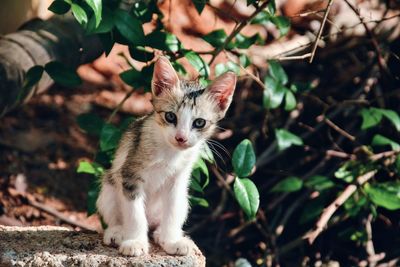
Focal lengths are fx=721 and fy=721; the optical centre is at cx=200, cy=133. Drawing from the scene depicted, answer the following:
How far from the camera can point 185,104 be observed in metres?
3.83

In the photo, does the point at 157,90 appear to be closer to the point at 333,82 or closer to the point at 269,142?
the point at 269,142

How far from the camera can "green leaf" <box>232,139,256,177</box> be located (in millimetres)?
4129

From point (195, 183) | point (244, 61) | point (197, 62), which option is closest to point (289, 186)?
point (244, 61)

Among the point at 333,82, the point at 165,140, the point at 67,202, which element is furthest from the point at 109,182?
the point at 333,82

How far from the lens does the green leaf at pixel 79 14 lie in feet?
12.4

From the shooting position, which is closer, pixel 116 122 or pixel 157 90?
pixel 157 90

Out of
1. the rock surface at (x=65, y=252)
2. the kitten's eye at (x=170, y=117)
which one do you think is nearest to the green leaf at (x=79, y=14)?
the kitten's eye at (x=170, y=117)

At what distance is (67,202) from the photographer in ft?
19.0

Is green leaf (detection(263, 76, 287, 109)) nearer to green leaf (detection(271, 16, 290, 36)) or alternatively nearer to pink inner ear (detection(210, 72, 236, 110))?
green leaf (detection(271, 16, 290, 36))

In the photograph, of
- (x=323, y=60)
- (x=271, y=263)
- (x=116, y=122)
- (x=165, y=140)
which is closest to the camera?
(x=165, y=140)

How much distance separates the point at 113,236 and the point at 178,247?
357 mm

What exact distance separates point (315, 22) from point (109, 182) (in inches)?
147

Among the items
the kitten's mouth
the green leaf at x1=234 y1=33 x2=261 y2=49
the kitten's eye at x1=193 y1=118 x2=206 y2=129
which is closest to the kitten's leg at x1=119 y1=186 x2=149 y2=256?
the kitten's mouth

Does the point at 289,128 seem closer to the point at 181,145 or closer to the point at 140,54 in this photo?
the point at 140,54
